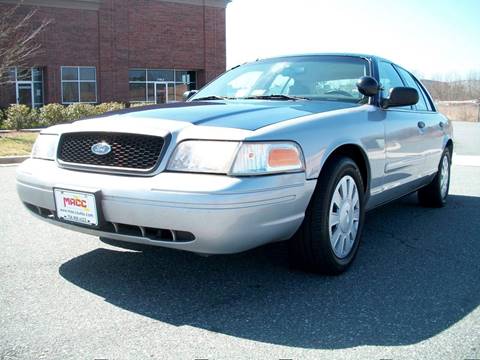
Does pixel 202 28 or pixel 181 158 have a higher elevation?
pixel 202 28

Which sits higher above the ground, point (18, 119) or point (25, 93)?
point (25, 93)

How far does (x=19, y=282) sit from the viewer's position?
3.51 metres

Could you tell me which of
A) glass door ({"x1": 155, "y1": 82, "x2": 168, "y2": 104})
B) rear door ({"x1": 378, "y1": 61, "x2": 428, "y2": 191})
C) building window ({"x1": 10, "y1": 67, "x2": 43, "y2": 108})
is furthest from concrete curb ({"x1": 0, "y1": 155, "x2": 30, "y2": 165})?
glass door ({"x1": 155, "y1": 82, "x2": 168, "y2": 104})

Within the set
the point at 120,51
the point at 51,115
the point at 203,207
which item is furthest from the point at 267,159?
the point at 120,51

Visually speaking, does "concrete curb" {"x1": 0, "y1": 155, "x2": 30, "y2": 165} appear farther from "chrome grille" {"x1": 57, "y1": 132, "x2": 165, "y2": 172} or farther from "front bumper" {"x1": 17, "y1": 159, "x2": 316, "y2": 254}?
"front bumper" {"x1": 17, "y1": 159, "x2": 316, "y2": 254}

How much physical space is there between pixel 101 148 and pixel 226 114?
0.80m

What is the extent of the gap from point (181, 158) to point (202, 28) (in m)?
31.6

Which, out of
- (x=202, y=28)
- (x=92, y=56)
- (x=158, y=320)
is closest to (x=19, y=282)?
(x=158, y=320)

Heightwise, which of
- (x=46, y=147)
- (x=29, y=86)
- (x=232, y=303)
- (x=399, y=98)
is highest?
(x=29, y=86)

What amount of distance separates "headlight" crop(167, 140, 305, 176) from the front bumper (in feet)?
0.16

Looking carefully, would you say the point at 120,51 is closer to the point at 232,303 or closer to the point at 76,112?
the point at 76,112

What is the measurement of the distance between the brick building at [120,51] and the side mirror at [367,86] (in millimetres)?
23968

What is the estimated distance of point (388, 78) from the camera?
502 centimetres

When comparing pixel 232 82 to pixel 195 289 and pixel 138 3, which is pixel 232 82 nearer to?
pixel 195 289
